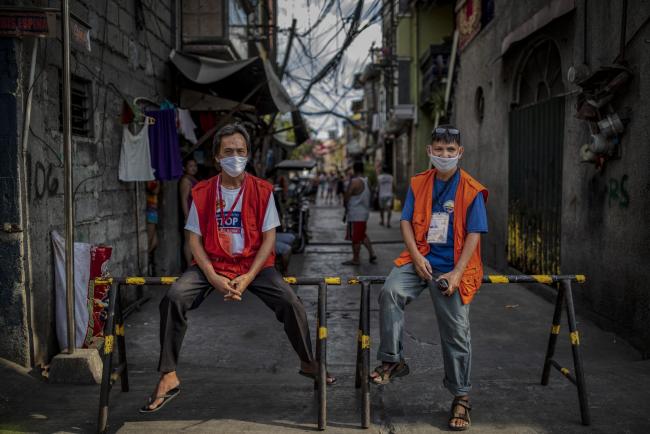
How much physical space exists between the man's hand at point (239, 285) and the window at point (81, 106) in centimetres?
294

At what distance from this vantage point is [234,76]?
8.93 meters

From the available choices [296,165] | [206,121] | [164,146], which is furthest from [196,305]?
[296,165]

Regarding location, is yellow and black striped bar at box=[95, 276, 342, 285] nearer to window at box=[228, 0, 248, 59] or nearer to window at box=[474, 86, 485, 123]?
window at box=[228, 0, 248, 59]

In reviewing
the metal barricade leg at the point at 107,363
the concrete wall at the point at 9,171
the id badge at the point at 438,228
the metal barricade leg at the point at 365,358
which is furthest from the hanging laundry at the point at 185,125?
the id badge at the point at 438,228

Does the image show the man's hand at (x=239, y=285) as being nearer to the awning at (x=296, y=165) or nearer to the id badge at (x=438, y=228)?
the id badge at (x=438, y=228)

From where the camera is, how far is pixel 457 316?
12.2 ft

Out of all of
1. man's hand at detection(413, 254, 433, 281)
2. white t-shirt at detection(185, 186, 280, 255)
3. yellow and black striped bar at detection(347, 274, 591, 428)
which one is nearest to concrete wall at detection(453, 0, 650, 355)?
yellow and black striped bar at detection(347, 274, 591, 428)

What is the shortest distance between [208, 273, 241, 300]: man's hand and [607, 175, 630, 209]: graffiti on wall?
3956 millimetres

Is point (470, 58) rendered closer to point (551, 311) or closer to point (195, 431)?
point (551, 311)

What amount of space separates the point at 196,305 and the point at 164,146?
4.09 meters

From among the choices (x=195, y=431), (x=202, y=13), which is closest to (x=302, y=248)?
(x=202, y=13)

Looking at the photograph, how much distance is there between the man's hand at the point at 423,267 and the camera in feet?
12.3

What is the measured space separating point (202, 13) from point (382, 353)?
7.67 meters

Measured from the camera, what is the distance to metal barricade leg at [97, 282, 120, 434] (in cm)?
357
